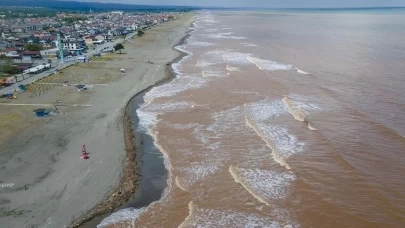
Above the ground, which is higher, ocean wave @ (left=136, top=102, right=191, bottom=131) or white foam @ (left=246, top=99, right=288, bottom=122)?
white foam @ (left=246, top=99, right=288, bottom=122)

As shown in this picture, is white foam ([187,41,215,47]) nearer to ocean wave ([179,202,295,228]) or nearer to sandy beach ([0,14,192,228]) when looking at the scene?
sandy beach ([0,14,192,228])

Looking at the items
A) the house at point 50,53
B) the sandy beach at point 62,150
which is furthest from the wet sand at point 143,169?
the house at point 50,53

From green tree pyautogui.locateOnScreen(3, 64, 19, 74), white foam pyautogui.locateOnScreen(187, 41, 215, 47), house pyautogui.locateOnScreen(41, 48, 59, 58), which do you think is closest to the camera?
green tree pyautogui.locateOnScreen(3, 64, 19, 74)

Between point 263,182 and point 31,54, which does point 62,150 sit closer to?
point 263,182

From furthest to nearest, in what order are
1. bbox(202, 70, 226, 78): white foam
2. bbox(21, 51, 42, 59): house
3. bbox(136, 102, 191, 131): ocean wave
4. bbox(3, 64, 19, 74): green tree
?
bbox(21, 51, 42, 59): house, bbox(202, 70, 226, 78): white foam, bbox(3, 64, 19, 74): green tree, bbox(136, 102, 191, 131): ocean wave

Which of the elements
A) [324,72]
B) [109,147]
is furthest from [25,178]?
[324,72]

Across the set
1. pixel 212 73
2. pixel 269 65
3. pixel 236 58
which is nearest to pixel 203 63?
pixel 236 58

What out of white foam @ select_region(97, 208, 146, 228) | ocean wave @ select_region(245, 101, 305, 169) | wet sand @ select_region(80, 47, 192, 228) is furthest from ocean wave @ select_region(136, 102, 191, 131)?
white foam @ select_region(97, 208, 146, 228)

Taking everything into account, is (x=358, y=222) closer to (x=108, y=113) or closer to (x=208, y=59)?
(x=108, y=113)
